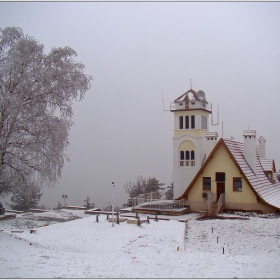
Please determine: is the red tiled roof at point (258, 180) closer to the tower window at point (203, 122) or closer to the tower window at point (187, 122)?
the tower window at point (203, 122)

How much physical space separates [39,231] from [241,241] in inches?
361

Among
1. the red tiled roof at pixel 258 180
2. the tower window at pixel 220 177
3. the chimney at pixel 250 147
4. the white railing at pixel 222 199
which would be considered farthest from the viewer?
the chimney at pixel 250 147

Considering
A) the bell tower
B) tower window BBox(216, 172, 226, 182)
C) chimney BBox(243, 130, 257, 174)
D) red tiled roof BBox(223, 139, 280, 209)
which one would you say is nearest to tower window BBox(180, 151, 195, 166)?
the bell tower

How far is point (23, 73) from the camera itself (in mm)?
16156

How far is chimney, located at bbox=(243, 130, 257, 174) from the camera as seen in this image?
2450 centimetres

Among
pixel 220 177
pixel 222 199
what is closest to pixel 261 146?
pixel 220 177

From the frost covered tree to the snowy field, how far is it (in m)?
3.22

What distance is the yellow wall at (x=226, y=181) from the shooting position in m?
22.9

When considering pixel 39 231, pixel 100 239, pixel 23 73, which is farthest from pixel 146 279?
pixel 23 73

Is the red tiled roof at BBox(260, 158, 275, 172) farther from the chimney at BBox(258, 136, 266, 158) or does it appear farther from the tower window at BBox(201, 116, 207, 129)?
the tower window at BBox(201, 116, 207, 129)

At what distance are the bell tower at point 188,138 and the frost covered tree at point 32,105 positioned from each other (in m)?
11.9

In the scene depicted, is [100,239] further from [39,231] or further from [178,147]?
[178,147]

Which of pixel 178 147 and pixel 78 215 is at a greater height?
pixel 178 147

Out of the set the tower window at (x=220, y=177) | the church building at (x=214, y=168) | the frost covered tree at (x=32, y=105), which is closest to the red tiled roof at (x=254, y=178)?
the church building at (x=214, y=168)
